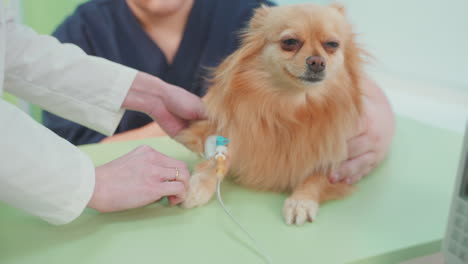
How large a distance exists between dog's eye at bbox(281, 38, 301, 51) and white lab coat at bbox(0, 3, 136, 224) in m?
0.32

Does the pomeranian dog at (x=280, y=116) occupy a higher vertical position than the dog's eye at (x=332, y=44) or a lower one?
lower

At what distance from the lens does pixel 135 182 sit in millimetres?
614

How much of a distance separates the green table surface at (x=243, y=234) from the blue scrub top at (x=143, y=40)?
2.43 feet

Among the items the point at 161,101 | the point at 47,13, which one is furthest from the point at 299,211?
the point at 47,13

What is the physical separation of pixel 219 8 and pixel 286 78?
77 cm

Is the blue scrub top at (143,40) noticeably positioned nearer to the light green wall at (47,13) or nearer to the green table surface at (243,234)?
the light green wall at (47,13)

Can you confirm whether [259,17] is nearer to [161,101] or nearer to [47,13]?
[161,101]

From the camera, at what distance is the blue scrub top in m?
1.38

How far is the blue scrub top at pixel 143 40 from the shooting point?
1378mm

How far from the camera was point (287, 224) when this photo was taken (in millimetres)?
658

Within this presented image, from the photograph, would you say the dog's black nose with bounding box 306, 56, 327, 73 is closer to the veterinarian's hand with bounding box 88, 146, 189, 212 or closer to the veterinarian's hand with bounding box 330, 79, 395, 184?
the veterinarian's hand with bounding box 330, 79, 395, 184

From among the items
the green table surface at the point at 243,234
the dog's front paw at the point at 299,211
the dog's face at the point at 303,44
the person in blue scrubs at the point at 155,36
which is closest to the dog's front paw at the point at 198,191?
the green table surface at the point at 243,234

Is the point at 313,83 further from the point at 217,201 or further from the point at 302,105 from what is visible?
the point at 217,201

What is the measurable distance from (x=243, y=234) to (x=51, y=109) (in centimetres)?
49
